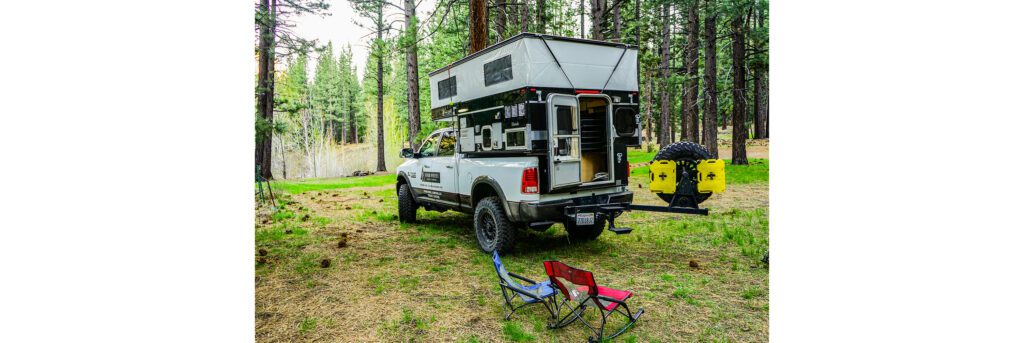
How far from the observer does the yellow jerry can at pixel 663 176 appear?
3.91 m

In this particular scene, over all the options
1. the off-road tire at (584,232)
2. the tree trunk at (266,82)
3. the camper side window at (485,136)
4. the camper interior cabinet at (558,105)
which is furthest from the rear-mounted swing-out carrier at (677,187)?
the tree trunk at (266,82)

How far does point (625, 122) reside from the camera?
14.1ft

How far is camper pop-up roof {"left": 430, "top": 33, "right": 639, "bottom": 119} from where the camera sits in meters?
3.92

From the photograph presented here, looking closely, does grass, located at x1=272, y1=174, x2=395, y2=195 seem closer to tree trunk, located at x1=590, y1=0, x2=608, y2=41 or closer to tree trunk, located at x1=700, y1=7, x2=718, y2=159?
tree trunk, located at x1=590, y1=0, x2=608, y2=41

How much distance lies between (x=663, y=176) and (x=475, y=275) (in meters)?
1.70

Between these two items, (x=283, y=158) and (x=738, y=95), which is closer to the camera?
(x=738, y=95)

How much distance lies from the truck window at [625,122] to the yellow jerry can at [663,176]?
0.42m

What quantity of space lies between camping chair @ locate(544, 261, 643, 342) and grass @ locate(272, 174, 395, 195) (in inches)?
151

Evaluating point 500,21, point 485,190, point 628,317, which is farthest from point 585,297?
point 500,21

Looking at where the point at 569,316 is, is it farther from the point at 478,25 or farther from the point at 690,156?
the point at 478,25

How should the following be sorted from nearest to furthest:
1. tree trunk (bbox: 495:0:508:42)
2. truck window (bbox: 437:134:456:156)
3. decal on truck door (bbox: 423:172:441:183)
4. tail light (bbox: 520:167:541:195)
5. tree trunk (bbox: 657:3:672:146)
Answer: tail light (bbox: 520:167:541:195), truck window (bbox: 437:134:456:156), decal on truck door (bbox: 423:172:441:183), tree trunk (bbox: 495:0:508:42), tree trunk (bbox: 657:3:672:146)

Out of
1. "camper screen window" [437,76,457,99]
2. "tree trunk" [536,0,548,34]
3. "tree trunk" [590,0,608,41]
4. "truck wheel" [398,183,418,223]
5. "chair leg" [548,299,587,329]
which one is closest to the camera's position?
"chair leg" [548,299,587,329]

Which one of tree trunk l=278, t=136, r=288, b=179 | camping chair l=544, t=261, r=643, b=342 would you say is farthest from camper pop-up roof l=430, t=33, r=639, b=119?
tree trunk l=278, t=136, r=288, b=179

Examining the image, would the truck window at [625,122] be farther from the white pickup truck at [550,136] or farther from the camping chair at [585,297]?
the camping chair at [585,297]
